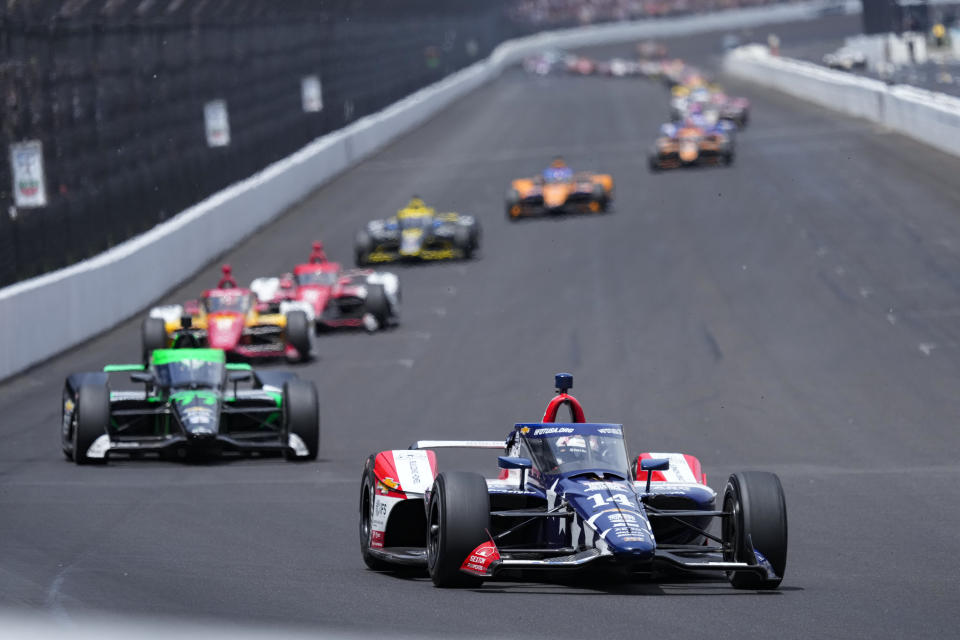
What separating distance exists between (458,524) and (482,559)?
25cm

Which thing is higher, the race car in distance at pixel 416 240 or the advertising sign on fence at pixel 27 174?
the advertising sign on fence at pixel 27 174

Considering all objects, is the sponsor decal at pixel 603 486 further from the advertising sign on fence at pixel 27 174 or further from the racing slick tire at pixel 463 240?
the racing slick tire at pixel 463 240

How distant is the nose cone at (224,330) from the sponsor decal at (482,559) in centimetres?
1515

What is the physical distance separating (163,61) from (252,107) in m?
8.53

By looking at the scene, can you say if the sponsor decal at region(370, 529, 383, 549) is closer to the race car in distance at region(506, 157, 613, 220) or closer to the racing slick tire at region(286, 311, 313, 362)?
the racing slick tire at region(286, 311, 313, 362)

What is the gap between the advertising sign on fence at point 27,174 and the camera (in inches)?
1040

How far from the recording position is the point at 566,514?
1104cm

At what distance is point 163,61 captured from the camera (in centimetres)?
3650

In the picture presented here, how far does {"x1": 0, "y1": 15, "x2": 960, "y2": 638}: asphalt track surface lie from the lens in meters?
10.4

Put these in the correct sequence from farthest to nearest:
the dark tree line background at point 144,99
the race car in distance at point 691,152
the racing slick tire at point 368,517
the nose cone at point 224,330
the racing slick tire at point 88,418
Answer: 1. the race car in distance at point 691,152
2. the dark tree line background at point 144,99
3. the nose cone at point 224,330
4. the racing slick tire at point 88,418
5. the racing slick tire at point 368,517

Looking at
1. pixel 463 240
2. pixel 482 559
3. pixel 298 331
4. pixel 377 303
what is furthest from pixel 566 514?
pixel 463 240

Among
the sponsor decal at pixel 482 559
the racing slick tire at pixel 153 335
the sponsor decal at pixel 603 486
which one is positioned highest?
the sponsor decal at pixel 603 486

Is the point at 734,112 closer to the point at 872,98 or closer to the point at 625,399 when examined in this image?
the point at 872,98

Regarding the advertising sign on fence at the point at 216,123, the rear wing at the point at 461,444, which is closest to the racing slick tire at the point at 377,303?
the advertising sign on fence at the point at 216,123
